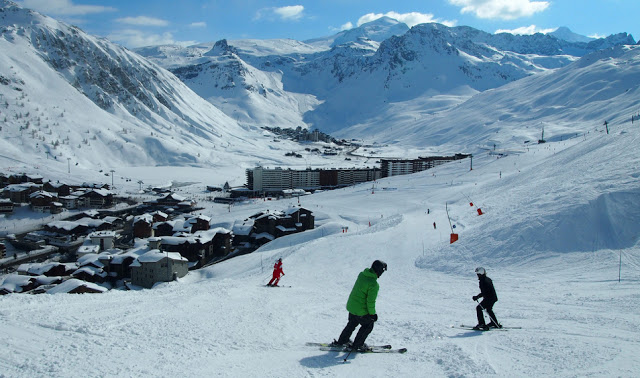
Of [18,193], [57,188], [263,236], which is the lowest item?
[263,236]

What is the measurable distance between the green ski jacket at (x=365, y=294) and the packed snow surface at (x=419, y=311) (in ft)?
2.05

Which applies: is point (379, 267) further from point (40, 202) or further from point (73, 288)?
point (40, 202)

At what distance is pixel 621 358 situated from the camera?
555cm

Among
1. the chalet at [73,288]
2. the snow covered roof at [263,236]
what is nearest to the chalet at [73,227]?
the snow covered roof at [263,236]

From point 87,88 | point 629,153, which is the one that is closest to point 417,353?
point 629,153

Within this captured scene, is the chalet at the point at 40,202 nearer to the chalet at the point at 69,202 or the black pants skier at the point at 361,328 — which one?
the chalet at the point at 69,202

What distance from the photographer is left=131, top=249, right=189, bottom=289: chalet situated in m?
27.2

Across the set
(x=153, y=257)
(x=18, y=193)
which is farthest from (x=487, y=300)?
(x=18, y=193)

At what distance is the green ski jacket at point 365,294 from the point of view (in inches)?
242

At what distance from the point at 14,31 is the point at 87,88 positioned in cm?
2456

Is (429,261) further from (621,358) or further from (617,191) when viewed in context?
(621,358)

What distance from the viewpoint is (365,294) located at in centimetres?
618

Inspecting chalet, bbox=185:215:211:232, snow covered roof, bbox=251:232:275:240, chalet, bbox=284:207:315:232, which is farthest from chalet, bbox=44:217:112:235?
chalet, bbox=284:207:315:232

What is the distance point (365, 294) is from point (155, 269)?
2408cm
